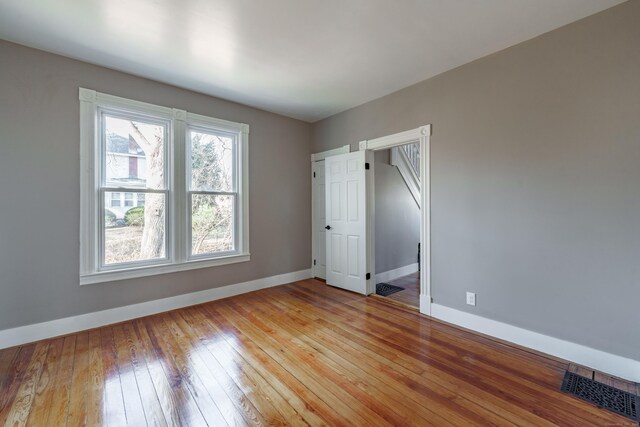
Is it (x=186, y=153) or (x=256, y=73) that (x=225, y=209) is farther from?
(x=256, y=73)

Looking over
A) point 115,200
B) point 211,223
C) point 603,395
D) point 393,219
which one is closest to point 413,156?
point 393,219

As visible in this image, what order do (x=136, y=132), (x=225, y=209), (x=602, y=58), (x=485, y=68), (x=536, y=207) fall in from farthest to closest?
(x=225, y=209) < (x=136, y=132) < (x=485, y=68) < (x=536, y=207) < (x=602, y=58)

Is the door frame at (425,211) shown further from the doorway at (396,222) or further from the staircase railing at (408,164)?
the staircase railing at (408,164)

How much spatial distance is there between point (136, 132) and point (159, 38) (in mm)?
1218

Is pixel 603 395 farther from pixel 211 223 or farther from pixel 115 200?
pixel 115 200

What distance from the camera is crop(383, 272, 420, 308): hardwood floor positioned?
11.9 ft

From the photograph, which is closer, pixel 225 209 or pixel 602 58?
pixel 602 58

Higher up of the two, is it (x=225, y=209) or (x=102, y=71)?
(x=102, y=71)

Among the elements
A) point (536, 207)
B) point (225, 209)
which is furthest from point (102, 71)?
point (536, 207)

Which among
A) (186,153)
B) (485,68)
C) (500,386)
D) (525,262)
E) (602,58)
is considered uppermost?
(485,68)

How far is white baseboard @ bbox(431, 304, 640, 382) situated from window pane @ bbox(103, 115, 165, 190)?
12.4 ft

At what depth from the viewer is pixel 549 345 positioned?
7.67 ft

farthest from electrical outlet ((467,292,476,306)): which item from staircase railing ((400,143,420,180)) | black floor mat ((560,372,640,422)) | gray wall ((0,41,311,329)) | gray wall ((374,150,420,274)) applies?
gray wall ((0,41,311,329))

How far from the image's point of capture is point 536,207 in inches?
95.8
